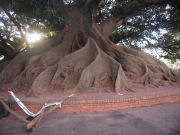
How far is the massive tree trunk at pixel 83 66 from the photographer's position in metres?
5.10

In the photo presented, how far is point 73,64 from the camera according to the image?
568 cm

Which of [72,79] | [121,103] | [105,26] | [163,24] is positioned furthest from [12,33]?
[163,24]

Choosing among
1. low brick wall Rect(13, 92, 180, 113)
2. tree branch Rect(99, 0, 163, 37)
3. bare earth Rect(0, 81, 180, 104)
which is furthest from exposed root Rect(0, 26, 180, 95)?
tree branch Rect(99, 0, 163, 37)

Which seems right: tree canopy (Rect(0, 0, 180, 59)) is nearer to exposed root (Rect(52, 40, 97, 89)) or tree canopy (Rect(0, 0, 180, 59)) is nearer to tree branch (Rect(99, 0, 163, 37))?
tree branch (Rect(99, 0, 163, 37))

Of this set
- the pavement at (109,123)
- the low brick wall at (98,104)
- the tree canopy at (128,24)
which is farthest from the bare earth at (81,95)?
the tree canopy at (128,24)

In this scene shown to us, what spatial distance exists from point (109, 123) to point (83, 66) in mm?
3020

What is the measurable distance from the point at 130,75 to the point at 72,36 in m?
3.48

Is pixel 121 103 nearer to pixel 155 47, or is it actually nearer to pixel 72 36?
pixel 72 36

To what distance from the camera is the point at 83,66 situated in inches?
225

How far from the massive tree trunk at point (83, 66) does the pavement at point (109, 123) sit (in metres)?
→ 1.29

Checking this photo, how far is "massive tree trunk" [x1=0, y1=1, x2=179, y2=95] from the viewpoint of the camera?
5.10 m

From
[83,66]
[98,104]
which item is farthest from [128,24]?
[98,104]

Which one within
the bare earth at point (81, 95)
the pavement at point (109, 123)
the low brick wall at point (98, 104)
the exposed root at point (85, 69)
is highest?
the exposed root at point (85, 69)

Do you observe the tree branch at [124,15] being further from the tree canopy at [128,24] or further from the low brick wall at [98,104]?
the low brick wall at [98,104]
